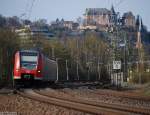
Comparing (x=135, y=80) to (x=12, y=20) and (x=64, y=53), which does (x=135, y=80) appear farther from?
(x=12, y=20)

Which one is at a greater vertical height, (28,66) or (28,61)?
(28,61)

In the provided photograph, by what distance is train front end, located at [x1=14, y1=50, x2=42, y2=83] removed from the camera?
Answer: 40.8m

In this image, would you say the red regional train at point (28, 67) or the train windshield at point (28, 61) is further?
the train windshield at point (28, 61)

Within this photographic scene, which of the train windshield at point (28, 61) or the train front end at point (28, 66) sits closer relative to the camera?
the train front end at point (28, 66)

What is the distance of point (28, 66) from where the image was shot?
4128cm

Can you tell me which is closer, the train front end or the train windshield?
the train front end

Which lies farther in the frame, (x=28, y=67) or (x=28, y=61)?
(x=28, y=61)

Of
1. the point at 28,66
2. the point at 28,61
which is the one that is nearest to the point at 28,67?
the point at 28,66

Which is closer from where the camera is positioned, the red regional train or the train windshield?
the red regional train

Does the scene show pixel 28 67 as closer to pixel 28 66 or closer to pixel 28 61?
pixel 28 66

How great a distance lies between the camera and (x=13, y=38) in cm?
8562

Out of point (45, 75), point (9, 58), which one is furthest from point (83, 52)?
point (45, 75)

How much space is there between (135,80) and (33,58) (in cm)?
3600

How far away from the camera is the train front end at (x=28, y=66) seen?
40781 millimetres
